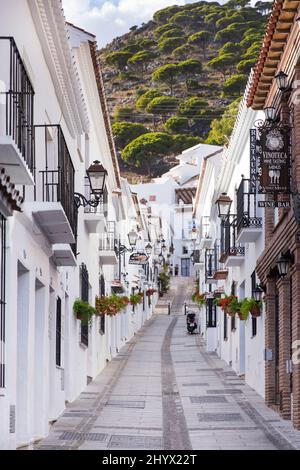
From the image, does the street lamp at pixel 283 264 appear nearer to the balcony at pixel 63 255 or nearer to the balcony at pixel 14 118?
the balcony at pixel 63 255

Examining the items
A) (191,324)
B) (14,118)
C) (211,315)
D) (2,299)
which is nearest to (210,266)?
(211,315)

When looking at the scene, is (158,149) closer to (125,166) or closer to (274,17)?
(125,166)

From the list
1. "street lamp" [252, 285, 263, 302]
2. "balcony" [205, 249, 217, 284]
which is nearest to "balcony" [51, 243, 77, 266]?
"street lamp" [252, 285, 263, 302]

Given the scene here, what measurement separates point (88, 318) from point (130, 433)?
6987 millimetres

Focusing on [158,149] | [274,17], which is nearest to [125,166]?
[158,149]

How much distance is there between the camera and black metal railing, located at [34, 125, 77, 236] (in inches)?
593

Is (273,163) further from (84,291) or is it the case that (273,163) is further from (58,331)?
(84,291)

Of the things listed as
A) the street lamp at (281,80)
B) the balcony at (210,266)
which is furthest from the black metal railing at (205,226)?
the street lamp at (281,80)

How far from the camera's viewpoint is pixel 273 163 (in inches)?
635

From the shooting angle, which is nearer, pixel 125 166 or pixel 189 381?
pixel 189 381

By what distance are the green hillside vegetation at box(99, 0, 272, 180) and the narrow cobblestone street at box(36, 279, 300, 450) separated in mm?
81843

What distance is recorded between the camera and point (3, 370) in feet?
36.6

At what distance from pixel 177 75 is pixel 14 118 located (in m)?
145

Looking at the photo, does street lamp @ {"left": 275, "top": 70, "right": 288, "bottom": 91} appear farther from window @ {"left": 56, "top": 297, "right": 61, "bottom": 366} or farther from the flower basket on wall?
the flower basket on wall
